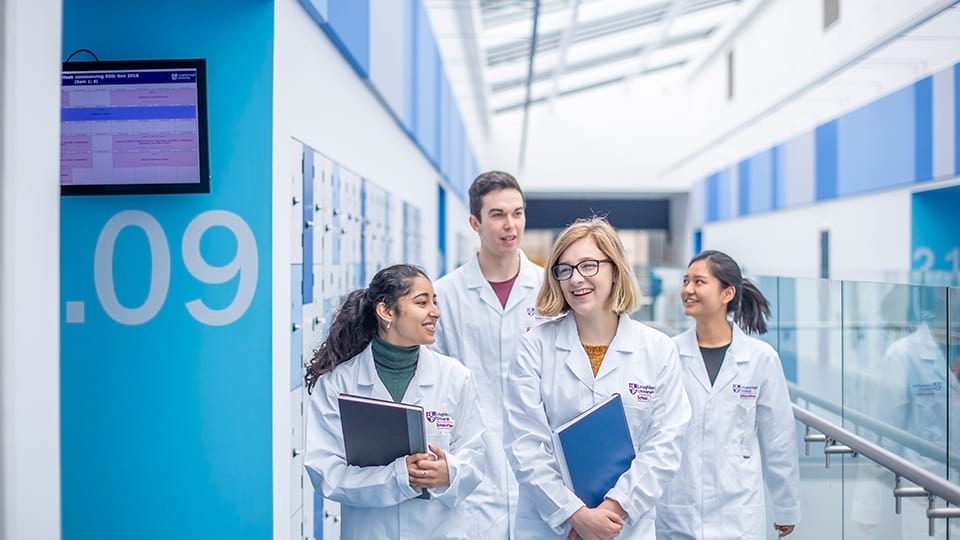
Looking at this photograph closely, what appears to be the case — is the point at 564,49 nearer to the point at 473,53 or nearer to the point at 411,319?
the point at 473,53

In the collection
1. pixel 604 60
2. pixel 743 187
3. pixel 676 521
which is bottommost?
pixel 676 521

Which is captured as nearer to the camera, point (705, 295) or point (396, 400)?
point (396, 400)

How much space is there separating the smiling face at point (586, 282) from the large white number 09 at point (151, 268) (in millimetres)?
1519

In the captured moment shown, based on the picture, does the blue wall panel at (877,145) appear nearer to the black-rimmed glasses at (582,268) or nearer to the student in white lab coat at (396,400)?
the black-rimmed glasses at (582,268)

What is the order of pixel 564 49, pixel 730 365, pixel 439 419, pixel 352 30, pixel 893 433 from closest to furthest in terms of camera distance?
pixel 439 419, pixel 730 365, pixel 893 433, pixel 352 30, pixel 564 49

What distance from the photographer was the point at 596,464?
2.52 metres

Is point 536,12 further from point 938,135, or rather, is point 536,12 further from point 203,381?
point 203,381

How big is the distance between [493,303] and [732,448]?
3.78ft

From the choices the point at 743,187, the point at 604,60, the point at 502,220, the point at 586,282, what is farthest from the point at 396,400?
the point at 604,60

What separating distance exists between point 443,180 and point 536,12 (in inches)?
149

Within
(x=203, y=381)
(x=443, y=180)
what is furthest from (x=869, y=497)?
(x=443, y=180)

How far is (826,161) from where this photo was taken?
1248 centimetres

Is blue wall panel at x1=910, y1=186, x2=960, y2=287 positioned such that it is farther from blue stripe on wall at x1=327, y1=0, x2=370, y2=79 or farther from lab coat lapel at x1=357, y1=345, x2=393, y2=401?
lab coat lapel at x1=357, y1=345, x2=393, y2=401

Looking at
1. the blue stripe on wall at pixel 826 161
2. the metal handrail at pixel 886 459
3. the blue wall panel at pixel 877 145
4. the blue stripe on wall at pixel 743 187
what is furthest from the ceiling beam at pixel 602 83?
the metal handrail at pixel 886 459
